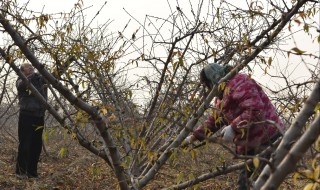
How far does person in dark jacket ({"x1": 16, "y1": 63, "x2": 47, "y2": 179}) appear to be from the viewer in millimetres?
5445

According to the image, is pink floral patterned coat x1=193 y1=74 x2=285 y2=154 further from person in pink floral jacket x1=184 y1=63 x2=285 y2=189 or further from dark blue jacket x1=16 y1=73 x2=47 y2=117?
Answer: dark blue jacket x1=16 y1=73 x2=47 y2=117

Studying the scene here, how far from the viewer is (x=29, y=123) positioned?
5.70m

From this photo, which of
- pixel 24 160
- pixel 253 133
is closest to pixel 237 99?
pixel 253 133

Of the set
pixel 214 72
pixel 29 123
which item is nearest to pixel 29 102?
pixel 29 123

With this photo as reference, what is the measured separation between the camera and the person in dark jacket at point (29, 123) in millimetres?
5445

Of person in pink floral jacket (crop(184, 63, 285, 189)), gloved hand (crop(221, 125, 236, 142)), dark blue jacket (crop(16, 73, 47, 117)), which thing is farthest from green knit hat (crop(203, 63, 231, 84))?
dark blue jacket (crop(16, 73, 47, 117))

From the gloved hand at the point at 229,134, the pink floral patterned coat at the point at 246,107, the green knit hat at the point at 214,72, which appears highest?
the green knit hat at the point at 214,72

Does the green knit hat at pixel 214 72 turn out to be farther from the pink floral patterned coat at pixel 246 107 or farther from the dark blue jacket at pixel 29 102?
the dark blue jacket at pixel 29 102

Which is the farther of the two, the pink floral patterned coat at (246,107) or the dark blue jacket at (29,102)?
the dark blue jacket at (29,102)

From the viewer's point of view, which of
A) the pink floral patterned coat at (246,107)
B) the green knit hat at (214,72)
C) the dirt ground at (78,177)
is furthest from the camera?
the dirt ground at (78,177)

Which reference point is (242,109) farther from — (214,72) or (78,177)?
(78,177)

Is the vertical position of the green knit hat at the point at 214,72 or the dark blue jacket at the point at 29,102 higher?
the dark blue jacket at the point at 29,102

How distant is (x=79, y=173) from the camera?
6754 mm

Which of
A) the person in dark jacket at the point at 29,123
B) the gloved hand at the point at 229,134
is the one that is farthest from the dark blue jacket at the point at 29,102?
the gloved hand at the point at 229,134
